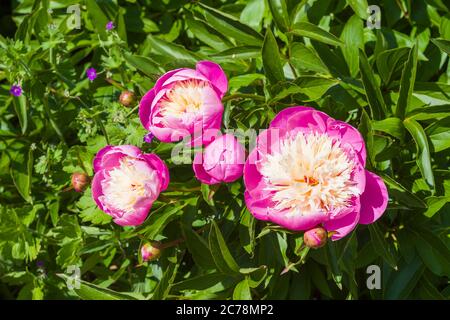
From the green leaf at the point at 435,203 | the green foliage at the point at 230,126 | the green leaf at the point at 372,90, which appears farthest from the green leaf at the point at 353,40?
the green leaf at the point at 435,203

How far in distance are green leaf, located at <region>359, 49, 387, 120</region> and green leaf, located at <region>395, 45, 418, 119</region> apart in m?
0.05

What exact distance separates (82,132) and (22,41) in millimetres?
346

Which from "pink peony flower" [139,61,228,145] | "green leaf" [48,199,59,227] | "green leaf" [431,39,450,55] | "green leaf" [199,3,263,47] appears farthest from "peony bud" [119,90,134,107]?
"green leaf" [431,39,450,55]

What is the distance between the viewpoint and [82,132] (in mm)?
1649

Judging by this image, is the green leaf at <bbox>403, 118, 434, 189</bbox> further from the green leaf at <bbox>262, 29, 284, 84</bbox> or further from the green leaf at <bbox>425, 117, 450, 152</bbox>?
the green leaf at <bbox>262, 29, 284, 84</bbox>

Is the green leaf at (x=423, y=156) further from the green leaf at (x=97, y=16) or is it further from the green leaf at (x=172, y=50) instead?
the green leaf at (x=97, y=16)

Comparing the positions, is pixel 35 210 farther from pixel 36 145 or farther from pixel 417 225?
pixel 417 225

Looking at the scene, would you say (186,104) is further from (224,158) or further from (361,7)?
(361,7)

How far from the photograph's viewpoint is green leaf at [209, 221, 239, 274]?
1333mm

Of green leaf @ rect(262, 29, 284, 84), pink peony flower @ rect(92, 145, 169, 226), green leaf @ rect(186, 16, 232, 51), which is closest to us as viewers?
pink peony flower @ rect(92, 145, 169, 226)

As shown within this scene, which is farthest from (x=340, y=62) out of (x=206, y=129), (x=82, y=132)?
(x=82, y=132)

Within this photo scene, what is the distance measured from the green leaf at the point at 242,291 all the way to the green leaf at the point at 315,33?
0.61m

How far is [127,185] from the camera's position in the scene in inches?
50.5

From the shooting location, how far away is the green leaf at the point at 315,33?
1412mm
